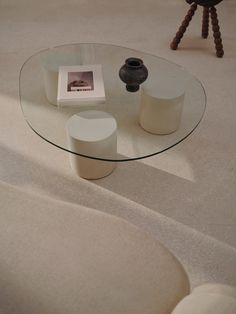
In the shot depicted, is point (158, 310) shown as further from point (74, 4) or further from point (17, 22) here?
point (74, 4)

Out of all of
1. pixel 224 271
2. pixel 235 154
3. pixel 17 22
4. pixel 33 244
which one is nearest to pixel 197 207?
pixel 224 271

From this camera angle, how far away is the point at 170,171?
6.20 feet

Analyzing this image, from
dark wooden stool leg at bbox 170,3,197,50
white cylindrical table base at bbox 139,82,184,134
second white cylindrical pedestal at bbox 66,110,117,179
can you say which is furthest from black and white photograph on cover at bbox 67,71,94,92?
dark wooden stool leg at bbox 170,3,197,50

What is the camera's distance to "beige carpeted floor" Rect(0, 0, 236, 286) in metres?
1.59

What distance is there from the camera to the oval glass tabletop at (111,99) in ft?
5.21

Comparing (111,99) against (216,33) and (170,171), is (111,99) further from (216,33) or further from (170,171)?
(216,33)

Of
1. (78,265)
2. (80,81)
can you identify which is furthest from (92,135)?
(78,265)

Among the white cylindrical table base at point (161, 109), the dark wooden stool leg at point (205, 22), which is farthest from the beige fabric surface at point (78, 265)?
the dark wooden stool leg at point (205, 22)

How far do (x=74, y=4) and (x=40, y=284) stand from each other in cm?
319

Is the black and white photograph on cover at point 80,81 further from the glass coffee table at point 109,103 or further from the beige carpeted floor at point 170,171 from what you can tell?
the beige carpeted floor at point 170,171

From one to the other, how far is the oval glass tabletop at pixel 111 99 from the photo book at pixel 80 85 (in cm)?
3

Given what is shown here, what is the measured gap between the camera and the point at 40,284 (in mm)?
998

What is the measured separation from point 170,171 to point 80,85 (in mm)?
674

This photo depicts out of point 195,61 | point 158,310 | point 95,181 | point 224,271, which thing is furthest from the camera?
point 195,61
